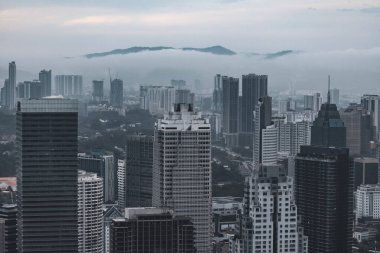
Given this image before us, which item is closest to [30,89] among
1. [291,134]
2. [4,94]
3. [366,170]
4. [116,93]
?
[4,94]

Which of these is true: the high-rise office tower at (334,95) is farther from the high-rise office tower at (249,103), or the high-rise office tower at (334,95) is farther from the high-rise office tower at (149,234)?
the high-rise office tower at (149,234)

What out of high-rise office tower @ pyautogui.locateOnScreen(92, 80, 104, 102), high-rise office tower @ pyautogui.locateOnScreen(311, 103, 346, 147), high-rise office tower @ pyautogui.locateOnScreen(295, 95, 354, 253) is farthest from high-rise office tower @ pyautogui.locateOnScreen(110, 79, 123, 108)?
high-rise office tower @ pyautogui.locateOnScreen(311, 103, 346, 147)

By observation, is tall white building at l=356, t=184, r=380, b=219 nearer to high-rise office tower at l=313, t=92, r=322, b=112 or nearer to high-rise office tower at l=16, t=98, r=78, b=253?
high-rise office tower at l=313, t=92, r=322, b=112

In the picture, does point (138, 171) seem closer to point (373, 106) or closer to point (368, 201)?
point (368, 201)

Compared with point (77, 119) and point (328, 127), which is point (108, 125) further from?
point (77, 119)

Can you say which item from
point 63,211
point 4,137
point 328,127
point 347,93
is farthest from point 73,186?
point 328,127

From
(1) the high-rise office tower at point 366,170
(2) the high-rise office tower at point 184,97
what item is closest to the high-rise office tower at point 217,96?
(2) the high-rise office tower at point 184,97
